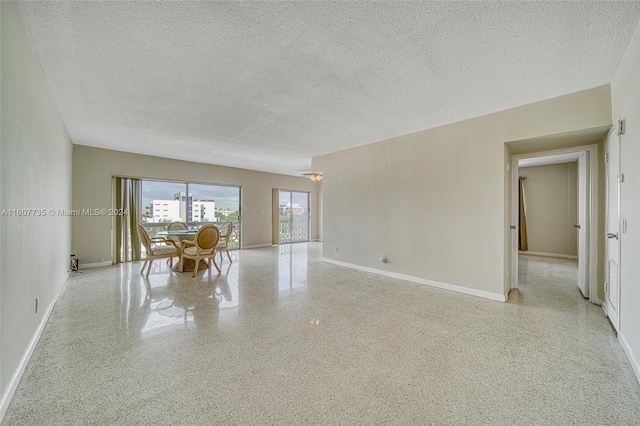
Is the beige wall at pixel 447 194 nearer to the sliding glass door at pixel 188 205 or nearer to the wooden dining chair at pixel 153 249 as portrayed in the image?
the wooden dining chair at pixel 153 249

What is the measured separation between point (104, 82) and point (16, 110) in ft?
3.45

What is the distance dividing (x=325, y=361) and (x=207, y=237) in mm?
3420

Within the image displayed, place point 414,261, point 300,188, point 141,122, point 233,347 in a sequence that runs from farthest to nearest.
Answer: point 300,188 < point 414,261 < point 141,122 < point 233,347

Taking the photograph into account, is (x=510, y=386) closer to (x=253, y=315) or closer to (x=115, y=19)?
(x=253, y=315)

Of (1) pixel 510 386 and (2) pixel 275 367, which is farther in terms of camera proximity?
(2) pixel 275 367

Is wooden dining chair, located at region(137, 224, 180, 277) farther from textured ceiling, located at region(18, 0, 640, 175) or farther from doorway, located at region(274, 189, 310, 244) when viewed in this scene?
doorway, located at region(274, 189, 310, 244)

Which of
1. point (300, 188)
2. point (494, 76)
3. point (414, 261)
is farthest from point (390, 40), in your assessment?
point (300, 188)

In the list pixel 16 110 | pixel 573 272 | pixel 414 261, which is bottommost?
pixel 573 272

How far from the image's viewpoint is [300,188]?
9742 mm

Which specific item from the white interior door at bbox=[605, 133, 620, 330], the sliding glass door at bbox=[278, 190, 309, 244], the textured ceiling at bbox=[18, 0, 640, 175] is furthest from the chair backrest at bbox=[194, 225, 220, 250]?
the white interior door at bbox=[605, 133, 620, 330]

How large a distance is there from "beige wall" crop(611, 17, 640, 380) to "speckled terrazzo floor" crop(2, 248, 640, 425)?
1.04 feet

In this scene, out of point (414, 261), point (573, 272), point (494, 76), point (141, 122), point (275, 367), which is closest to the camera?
point (275, 367)

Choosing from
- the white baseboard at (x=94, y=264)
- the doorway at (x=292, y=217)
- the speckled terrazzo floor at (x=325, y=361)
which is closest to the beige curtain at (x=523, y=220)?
the speckled terrazzo floor at (x=325, y=361)

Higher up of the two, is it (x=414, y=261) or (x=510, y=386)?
(x=414, y=261)
